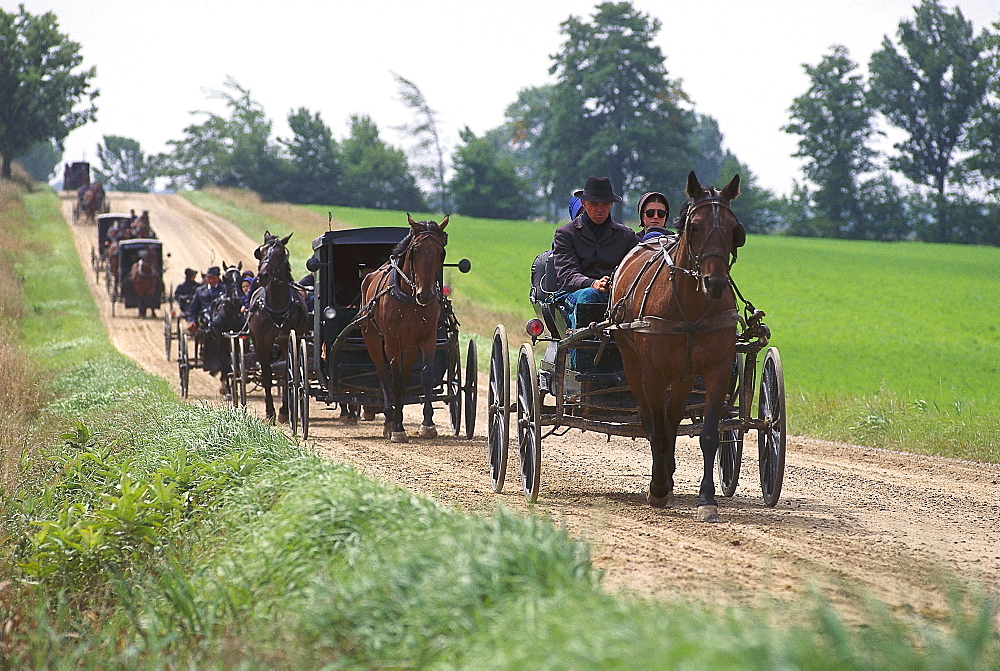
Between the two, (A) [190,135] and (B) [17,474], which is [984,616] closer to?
(B) [17,474]

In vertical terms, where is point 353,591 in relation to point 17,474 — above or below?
above

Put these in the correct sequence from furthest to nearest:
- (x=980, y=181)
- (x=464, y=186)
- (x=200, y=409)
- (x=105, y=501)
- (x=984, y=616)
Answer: (x=464, y=186), (x=980, y=181), (x=200, y=409), (x=105, y=501), (x=984, y=616)

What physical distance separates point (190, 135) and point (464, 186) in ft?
85.7

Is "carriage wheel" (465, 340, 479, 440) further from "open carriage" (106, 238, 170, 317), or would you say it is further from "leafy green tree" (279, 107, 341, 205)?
"leafy green tree" (279, 107, 341, 205)

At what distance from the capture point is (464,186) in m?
75.2

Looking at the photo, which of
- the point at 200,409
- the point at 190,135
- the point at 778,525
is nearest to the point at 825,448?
the point at 778,525

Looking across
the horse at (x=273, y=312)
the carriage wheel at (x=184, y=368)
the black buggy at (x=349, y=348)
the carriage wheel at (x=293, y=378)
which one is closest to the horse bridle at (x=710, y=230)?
the black buggy at (x=349, y=348)

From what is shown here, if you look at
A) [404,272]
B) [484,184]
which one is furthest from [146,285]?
[484,184]

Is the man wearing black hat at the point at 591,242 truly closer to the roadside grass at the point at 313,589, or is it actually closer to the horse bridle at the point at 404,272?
the roadside grass at the point at 313,589

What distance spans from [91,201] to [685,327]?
53048mm

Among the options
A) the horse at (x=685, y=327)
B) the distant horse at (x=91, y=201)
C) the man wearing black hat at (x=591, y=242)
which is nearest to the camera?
the horse at (x=685, y=327)

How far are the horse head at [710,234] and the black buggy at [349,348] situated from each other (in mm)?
5585

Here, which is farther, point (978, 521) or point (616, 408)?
point (616, 408)

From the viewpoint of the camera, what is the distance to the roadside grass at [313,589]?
330 centimetres
